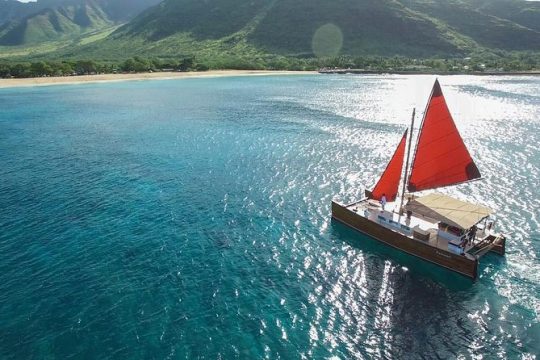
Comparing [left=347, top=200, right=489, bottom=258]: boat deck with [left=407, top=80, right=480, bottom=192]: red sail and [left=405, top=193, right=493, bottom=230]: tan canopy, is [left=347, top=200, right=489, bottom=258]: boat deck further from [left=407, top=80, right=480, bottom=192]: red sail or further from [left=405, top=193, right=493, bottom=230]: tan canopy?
[left=407, top=80, right=480, bottom=192]: red sail

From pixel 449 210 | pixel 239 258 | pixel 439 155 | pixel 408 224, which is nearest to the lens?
pixel 239 258

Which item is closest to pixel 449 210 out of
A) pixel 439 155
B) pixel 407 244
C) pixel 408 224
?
pixel 408 224

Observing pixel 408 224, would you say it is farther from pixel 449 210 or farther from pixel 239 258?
pixel 239 258

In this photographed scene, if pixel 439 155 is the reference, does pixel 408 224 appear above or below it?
below

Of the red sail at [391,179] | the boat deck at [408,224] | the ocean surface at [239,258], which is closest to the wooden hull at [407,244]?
the boat deck at [408,224]

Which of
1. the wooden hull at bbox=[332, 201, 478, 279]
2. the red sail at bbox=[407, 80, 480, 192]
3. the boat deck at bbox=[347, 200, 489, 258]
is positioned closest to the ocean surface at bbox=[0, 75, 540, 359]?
the wooden hull at bbox=[332, 201, 478, 279]

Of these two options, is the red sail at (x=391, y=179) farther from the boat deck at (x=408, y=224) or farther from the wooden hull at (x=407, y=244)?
the wooden hull at (x=407, y=244)
